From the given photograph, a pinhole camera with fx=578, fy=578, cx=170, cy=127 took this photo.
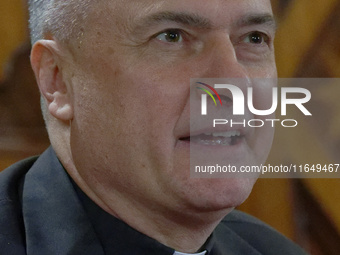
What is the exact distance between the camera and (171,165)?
3.53 feet

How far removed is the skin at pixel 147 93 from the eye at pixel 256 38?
0.11ft

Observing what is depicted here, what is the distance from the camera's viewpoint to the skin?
3.51 ft

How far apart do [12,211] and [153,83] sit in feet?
1.25

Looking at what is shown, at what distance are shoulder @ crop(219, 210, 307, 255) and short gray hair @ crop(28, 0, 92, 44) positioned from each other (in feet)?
2.17

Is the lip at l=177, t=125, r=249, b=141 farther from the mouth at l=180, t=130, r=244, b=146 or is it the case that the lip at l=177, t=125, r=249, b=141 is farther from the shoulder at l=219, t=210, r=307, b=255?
the shoulder at l=219, t=210, r=307, b=255

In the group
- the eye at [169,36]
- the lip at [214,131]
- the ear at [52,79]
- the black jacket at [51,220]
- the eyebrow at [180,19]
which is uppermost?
the eyebrow at [180,19]

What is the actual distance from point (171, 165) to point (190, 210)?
0.33 feet

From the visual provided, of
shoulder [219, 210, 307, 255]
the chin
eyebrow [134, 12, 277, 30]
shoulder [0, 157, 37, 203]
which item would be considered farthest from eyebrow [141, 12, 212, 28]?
shoulder [219, 210, 307, 255]

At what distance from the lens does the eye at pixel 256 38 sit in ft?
3.85

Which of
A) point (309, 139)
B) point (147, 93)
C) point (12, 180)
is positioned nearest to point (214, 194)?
point (147, 93)

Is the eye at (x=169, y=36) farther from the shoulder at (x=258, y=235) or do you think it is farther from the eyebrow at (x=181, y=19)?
the shoulder at (x=258, y=235)

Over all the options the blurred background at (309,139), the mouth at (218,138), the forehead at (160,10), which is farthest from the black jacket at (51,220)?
the blurred background at (309,139)

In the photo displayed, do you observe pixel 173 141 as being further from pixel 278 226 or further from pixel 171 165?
pixel 278 226

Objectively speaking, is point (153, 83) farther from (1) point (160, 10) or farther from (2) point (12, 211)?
(2) point (12, 211)
